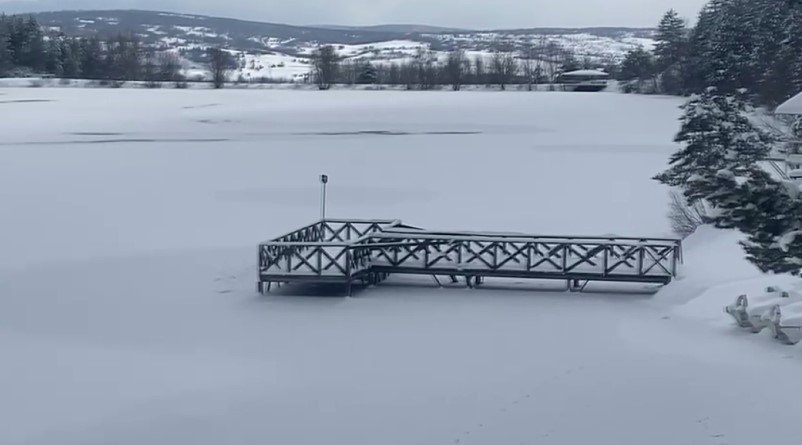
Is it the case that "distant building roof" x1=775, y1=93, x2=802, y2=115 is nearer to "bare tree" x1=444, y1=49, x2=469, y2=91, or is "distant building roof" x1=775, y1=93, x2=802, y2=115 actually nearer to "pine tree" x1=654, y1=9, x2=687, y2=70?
"pine tree" x1=654, y1=9, x2=687, y2=70

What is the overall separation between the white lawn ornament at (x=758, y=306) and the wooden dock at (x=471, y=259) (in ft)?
8.72

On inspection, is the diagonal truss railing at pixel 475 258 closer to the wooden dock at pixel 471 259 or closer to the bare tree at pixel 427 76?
the wooden dock at pixel 471 259

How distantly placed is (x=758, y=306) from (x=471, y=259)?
4.78 m

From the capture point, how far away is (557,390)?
1012 cm

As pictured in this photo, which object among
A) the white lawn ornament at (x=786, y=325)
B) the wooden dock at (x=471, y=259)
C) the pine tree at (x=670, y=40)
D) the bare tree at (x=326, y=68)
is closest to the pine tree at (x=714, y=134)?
the wooden dock at (x=471, y=259)

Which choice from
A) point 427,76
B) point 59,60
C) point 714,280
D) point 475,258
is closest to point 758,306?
point 714,280

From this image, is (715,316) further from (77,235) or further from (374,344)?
(77,235)

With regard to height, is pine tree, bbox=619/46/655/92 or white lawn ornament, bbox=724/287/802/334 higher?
pine tree, bbox=619/46/655/92

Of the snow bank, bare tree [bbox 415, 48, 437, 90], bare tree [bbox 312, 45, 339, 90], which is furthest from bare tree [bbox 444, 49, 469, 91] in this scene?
the snow bank

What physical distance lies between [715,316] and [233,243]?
9.55m

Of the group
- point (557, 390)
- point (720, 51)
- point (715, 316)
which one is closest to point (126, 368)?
point (557, 390)

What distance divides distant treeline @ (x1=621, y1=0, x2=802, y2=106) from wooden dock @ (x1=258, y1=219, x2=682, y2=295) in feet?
13.5

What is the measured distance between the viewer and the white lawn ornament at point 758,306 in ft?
38.9

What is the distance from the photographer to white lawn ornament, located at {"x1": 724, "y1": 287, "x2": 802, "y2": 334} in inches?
466
